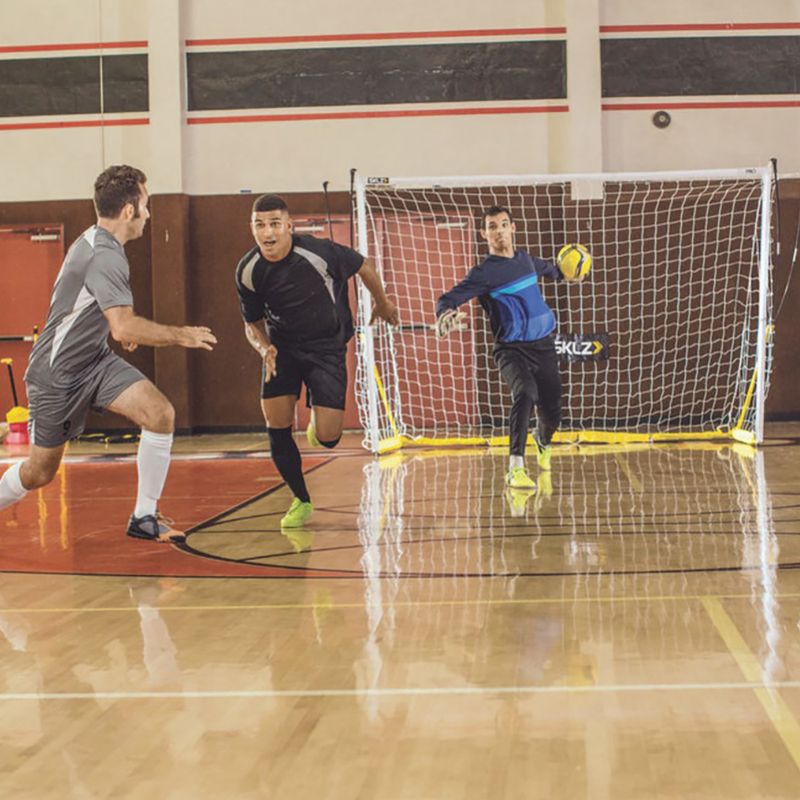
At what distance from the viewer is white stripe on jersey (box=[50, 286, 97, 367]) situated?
5488mm

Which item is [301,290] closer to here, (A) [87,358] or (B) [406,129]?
(A) [87,358]

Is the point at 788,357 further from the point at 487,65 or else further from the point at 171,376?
the point at 171,376

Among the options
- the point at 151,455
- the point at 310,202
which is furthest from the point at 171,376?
the point at 151,455

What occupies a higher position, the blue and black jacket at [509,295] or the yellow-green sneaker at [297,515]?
the blue and black jacket at [509,295]

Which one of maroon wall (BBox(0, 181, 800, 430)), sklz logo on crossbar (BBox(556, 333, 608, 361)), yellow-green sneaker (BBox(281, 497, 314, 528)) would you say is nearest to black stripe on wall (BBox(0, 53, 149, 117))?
maroon wall (BBox(0, 181, 800, 430))

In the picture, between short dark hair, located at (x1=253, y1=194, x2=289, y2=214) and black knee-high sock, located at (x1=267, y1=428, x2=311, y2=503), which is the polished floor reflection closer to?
black knee-high sock, located at (x1=267, y1=428, x2=311, y2=503)

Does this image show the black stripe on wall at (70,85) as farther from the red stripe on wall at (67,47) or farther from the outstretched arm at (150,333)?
the outstretched arm at (150,333)

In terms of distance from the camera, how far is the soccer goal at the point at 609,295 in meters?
14.2

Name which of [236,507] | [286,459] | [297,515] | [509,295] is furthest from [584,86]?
[297,515]

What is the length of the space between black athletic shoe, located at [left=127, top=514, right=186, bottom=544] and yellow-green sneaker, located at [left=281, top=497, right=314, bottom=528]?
739 millimetres

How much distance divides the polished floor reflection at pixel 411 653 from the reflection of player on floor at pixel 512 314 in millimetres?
1433

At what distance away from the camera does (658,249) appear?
14.2 meters

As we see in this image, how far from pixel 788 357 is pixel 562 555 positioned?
32.8 feet

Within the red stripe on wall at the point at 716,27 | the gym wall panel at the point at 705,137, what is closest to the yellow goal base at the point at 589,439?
the gym wall panel at the point at 705,137
